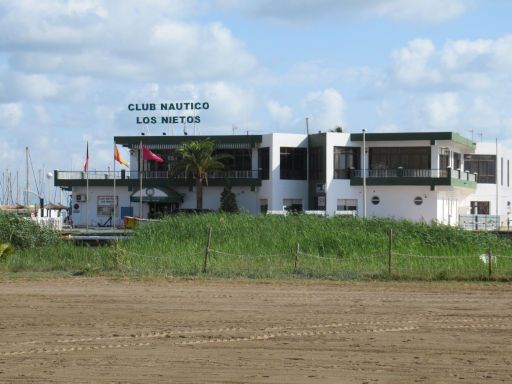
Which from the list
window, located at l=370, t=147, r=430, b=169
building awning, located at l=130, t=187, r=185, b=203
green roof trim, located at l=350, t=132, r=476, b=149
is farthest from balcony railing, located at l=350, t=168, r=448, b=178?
building awning, located at l=130, t=187, r=185, b=203

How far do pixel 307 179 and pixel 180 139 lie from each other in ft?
36.1

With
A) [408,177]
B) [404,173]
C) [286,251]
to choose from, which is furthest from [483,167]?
[286,251]

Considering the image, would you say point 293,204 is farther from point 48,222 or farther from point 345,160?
point 48,222

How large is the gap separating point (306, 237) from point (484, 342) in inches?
767

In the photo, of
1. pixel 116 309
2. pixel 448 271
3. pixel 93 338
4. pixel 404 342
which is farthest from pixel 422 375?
pixel 448 271

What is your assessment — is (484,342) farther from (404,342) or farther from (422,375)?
(422,375)

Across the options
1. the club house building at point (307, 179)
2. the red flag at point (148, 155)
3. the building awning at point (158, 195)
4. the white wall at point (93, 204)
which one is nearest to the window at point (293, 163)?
the club house building at point (307, 179)

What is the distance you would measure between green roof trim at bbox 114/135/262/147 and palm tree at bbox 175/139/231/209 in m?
2.42

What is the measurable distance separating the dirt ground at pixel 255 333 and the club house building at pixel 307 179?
42.3m

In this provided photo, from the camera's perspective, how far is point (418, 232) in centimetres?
3794

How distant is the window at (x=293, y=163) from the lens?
6850 cm

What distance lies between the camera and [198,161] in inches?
2630

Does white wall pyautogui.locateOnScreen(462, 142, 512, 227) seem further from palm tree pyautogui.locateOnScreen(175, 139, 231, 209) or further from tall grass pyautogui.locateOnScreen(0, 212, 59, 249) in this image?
tall grass pyautogui.locateOnScreen(0, 212, 59, 249)

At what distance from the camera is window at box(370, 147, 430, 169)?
67.4 metres
